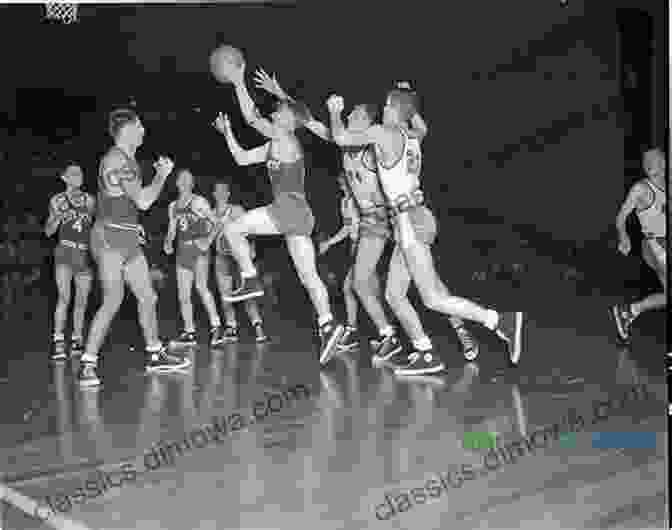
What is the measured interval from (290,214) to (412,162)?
98 centimetres

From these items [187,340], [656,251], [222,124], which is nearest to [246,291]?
[222,124]

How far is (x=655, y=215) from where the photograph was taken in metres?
6.02

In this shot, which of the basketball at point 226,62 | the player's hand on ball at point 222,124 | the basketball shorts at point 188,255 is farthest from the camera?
the basketball shorts at point 188,255

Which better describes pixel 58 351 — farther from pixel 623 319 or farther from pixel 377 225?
pixel 623 319

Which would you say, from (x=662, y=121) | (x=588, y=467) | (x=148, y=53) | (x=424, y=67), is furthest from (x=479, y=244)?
(x=588, y=467)

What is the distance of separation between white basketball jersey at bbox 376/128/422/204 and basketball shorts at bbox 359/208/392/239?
0.64 metres

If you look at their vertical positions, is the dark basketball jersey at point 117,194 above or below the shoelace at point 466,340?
above

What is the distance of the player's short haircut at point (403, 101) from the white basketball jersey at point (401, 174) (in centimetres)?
13

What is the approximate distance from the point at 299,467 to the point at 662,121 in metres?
7.54

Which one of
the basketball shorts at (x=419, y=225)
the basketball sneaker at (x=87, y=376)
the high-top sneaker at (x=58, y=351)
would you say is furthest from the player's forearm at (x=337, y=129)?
the high-top sneaker at (x=58, y=351)

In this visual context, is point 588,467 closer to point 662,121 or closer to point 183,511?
point 183,511

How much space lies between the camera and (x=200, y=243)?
712 cm

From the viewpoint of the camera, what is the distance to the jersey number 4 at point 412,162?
5.33 metres

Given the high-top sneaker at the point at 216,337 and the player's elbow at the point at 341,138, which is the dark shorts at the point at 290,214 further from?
the high-top sneaker at the point at 216,337
